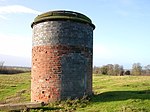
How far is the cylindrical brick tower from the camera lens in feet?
42.9

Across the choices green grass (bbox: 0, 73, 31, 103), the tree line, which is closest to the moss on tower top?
green grass (bbox: 0, 73, 31, 103)

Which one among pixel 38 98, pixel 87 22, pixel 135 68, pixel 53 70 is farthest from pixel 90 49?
pixel 135 68

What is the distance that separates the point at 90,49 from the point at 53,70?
249cm

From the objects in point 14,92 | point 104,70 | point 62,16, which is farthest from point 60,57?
point 104,70

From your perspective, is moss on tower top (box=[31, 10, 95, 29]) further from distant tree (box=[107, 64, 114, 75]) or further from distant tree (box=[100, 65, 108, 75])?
distant tree (box=[100, 65, 108, 75])

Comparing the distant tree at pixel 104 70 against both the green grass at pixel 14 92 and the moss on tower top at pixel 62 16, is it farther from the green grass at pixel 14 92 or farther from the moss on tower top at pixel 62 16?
the moss on tower top at pixel 62 16

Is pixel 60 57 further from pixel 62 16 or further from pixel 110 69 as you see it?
pixel 110 69

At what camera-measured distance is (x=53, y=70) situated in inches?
517

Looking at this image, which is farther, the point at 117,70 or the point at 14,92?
the point at 117,70

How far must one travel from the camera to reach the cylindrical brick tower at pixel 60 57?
1306cm

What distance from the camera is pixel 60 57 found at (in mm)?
13117

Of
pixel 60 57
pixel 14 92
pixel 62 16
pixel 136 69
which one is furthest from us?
pixel 136 69

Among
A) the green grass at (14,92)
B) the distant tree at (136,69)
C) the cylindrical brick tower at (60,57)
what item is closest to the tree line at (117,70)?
the distant tree at (136,69)

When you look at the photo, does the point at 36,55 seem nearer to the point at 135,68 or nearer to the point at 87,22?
the point at 87,22
